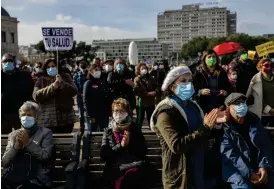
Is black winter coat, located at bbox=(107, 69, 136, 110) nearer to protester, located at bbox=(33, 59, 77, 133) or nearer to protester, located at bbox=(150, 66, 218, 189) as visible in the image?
protester, located at bbox=(33, 59, 77, 133)

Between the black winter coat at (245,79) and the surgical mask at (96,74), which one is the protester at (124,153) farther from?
the black winter coat at (245,79)

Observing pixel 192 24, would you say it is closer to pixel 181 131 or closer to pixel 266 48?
pixel 266 48

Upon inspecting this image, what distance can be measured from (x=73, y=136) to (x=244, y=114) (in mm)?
1827

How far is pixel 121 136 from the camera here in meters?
3.97

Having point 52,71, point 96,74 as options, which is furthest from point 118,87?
point 52,71

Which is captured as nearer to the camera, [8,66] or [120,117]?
[120,117]

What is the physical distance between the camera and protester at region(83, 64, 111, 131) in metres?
6.65

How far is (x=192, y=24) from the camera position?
173750mm

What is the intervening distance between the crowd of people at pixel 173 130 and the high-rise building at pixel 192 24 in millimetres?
165335

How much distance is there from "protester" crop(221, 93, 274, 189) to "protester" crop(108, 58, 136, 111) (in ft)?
10.9

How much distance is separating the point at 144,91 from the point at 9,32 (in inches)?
3787

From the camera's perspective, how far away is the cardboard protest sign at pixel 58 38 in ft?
21.5

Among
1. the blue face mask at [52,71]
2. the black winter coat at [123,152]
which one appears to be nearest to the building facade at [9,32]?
the blue face mask at [52,71]

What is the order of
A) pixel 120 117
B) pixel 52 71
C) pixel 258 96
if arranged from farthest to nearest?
pixel 258 96, pixel 52 71, pixel 120 117
